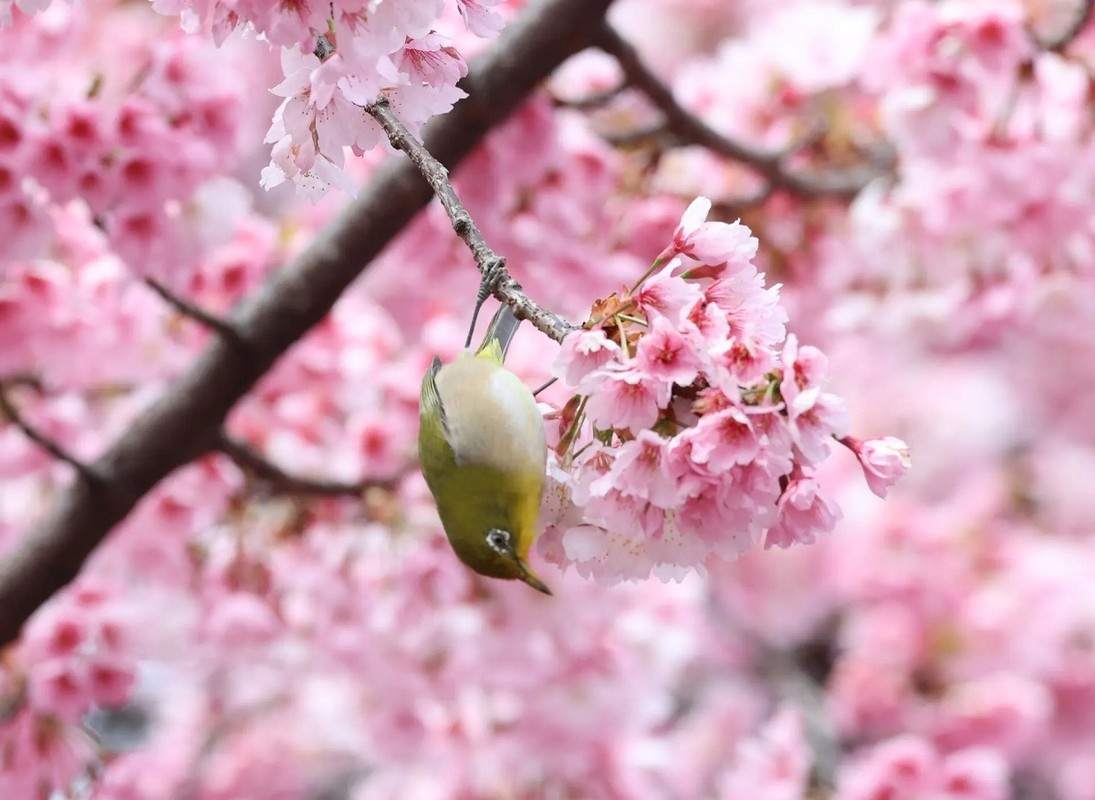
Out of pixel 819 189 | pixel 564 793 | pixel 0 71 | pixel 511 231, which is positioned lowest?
pixel 564 793

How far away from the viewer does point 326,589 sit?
195 centimetres

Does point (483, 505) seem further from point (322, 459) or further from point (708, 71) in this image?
point (708, 71)

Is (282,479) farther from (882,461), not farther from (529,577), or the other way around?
(882,461)

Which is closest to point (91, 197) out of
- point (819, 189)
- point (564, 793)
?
point (819, 189)

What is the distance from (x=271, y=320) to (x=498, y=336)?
0.74m

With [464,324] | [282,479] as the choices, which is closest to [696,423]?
[282,479]

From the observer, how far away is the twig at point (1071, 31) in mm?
1451

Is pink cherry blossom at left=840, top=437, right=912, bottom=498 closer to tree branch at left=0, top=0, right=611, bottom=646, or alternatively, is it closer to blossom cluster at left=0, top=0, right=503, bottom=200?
blossom cluster at left=0, top=0, right=503, bottom=200

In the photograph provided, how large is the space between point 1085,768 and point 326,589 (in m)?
2.48

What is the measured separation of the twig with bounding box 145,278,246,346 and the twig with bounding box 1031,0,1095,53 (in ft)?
3.82

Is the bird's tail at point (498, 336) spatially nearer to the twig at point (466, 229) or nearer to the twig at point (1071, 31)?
the twig at point (466, 229)

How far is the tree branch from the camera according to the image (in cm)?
138

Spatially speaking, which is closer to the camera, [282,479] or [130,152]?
[130,152]

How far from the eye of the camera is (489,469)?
0.69 metres
